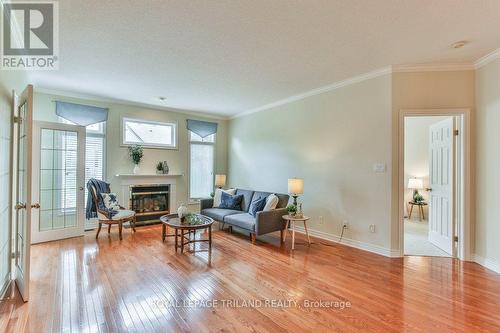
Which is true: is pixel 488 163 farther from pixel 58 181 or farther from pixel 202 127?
pixel 58 181

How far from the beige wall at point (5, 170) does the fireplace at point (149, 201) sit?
275 centimetres

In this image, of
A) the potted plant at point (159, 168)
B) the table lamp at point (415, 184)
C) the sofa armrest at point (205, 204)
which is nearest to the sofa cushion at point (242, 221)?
the sofa armrest at point (205, 204)

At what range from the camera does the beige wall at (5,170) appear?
222 cm

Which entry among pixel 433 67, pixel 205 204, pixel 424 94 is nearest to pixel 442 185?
pixel 424 94

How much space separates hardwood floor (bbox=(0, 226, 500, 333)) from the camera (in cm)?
196

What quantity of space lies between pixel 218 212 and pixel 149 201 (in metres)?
1.86

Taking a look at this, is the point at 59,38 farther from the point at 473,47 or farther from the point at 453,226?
the point at 453,226

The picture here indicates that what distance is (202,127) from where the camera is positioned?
6379 mm

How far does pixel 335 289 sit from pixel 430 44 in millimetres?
2979

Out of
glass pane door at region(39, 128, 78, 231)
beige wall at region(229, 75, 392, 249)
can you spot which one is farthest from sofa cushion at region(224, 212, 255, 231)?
glass pane door at region(39, 128, 78, 231)

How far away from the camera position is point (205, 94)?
4.78 metres

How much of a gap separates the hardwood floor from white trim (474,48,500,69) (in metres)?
2.63

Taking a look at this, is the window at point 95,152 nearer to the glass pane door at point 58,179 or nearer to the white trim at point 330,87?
the glass pane door at point 58,179

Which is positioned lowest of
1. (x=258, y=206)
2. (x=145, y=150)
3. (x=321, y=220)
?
(x=321, y=220)
